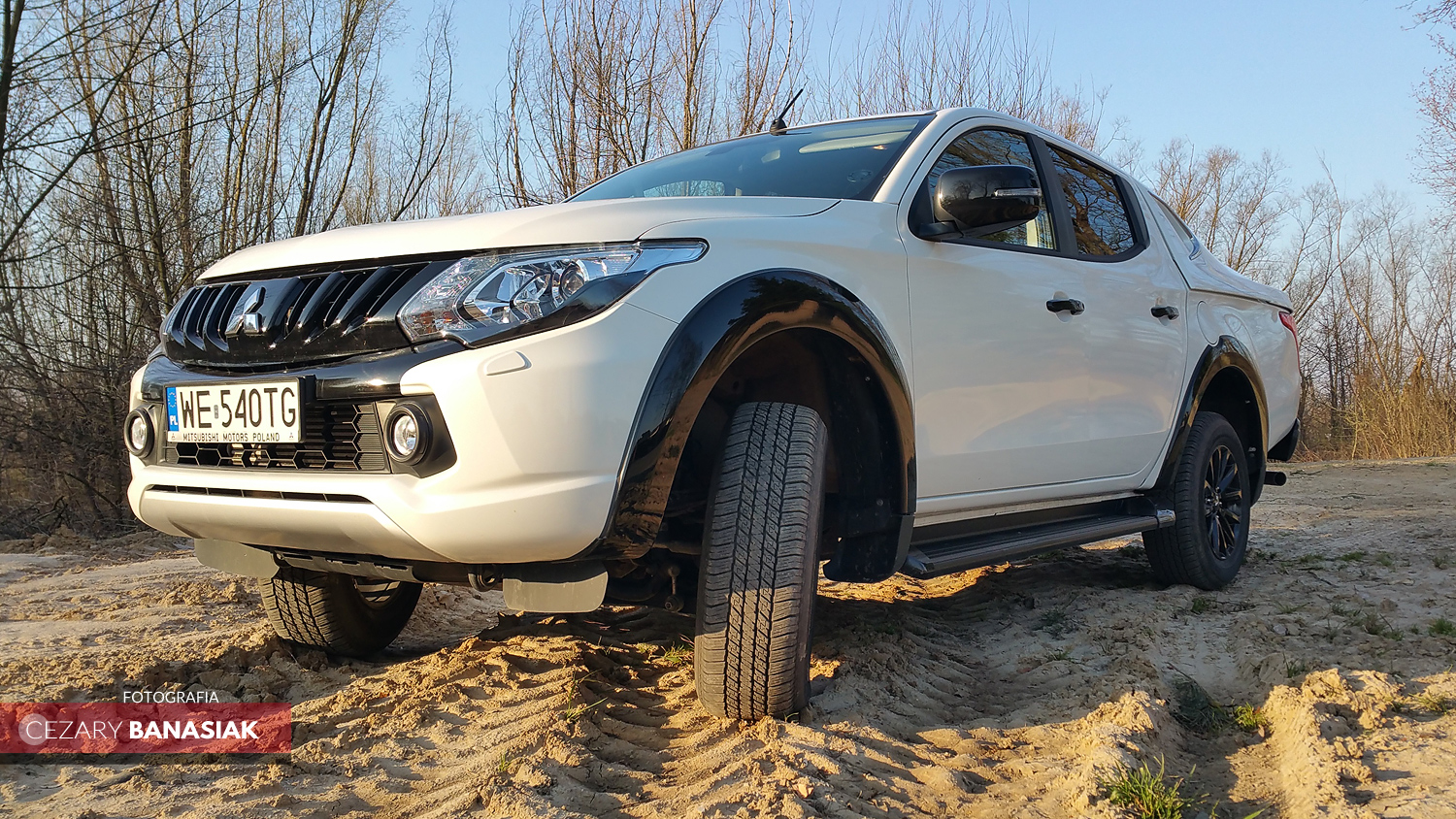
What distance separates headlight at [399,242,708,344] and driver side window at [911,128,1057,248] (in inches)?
47.4

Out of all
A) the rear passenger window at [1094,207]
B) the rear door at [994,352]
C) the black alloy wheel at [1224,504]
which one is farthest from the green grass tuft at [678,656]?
the black alloy wheel at [1224,504]

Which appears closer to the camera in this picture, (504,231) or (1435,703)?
(504,231)

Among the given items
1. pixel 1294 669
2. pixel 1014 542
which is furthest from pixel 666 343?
pixel 1294 669

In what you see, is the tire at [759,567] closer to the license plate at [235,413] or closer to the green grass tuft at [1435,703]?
the license plate at [235,413]

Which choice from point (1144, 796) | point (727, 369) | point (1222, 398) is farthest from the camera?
point (1222, 398)

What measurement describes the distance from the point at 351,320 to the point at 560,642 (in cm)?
159

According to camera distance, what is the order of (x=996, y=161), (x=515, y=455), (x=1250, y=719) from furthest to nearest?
(x=996, y=161)
(x=1250, y=719)
(x=515, y=455)

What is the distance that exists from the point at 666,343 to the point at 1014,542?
1.59m

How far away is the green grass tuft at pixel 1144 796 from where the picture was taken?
1.97 metres

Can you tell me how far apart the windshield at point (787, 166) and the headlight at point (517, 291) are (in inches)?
38.5

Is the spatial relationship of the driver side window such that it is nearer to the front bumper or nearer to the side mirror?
the side mirror

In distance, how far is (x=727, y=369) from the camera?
2361 mm

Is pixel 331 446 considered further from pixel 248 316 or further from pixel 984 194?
pixel 984 194

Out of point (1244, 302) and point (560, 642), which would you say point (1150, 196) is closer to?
point (1244, 302)
